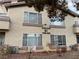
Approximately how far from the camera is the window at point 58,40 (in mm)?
25453

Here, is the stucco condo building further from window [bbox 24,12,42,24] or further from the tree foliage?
the tree foliage

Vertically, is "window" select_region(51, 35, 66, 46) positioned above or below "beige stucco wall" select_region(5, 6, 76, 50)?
below

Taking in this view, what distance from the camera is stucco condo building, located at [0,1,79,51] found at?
22.7 metres

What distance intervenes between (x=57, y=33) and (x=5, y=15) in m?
8.01

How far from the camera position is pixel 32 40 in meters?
24.0

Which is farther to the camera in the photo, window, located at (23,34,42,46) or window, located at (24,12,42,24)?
window, located at (24,12,42,24)

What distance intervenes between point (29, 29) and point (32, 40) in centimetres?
155

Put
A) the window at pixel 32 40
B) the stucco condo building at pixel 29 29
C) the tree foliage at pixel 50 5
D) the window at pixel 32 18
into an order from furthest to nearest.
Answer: the window at pixel 32 18
the window at pixel 32 40
the stucco condo building at pixel 29 29
the tree foliage at pixel 50 5

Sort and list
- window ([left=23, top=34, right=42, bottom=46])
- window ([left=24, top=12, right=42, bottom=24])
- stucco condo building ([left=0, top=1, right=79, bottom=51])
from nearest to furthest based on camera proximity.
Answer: stucco condo building ([left=0, top=1, right=79, bottom=51]) → window ([left=23, top=34, right=42, bottom=46]) → window ([left=24, top=12, right=42, bottom=24])

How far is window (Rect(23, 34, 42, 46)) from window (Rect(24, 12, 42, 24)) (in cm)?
193

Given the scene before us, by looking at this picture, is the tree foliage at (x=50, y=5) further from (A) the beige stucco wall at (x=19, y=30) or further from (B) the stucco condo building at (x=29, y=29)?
(A) the beige stucco wall at (x=19, y=30)

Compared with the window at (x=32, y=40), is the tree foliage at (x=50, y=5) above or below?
above

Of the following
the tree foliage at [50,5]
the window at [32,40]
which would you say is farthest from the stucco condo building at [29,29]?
the tree foliage at [50,5]

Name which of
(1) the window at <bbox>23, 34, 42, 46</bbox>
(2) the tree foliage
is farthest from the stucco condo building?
(2) the tree foliage
